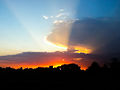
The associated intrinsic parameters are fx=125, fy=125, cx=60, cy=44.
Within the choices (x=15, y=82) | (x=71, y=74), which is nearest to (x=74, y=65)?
(x=71, y=74)

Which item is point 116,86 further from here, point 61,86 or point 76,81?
point 61,86

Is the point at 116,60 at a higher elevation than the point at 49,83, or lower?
higher

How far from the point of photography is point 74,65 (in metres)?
89.1

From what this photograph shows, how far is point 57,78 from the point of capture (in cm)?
4062

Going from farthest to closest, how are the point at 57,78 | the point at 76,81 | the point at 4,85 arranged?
the point at 57,78, the point at 76,81, the point at 4,85

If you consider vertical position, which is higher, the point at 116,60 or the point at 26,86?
the point at 116,60

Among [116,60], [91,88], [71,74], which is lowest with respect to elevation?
[91,88]

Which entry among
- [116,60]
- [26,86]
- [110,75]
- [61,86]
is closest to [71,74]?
[61,86]

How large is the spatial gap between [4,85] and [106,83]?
28.7 meters

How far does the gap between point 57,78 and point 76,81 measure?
6.35 metres

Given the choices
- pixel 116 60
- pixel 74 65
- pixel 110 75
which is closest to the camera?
pixel 110 75

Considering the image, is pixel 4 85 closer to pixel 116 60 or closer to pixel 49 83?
pixel 49 83

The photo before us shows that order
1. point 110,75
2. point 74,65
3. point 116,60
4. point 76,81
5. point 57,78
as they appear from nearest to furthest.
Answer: point 76,81 → point 57,78 → point 110,75 → point 116,60 → point 74,65

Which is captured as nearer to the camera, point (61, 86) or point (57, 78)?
point (61, 86)
